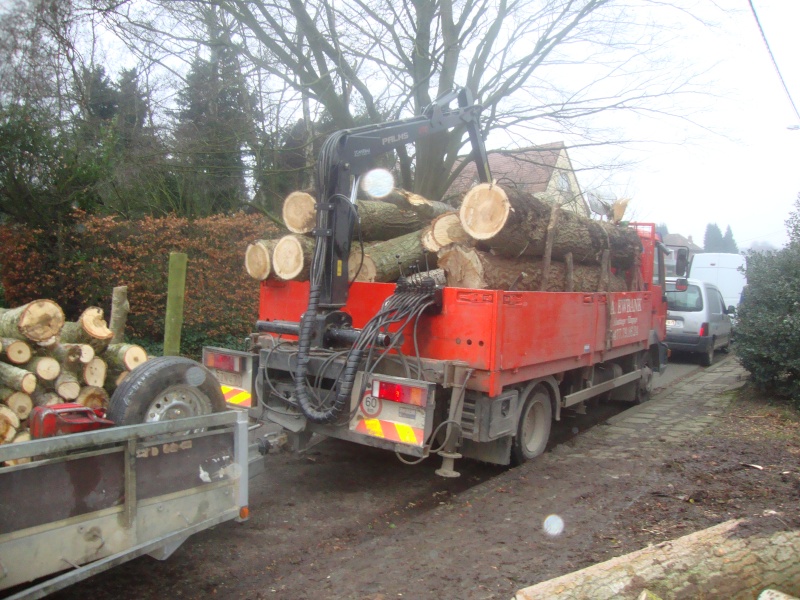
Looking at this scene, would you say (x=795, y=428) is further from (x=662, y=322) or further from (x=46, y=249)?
(x=46, y=249)

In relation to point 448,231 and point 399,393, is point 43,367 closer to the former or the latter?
point 399,393

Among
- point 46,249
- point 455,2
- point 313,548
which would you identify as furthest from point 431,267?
point 455,2

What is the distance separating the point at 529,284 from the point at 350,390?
2.34 metres

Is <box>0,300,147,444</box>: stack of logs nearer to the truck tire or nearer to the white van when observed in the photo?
the truck tire

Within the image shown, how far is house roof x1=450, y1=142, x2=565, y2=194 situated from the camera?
12523mm

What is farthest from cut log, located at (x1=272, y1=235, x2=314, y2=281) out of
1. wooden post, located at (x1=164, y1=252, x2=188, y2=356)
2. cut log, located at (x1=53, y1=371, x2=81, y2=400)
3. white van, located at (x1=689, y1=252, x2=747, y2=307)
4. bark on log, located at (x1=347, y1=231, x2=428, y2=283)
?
white van, located at (x1=689, y1=252, x2=747, y2=307)

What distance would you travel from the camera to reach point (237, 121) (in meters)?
12.6

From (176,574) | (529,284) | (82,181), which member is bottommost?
(176,574)

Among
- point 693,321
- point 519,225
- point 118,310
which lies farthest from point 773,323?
point 118,310

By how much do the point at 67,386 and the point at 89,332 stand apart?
664 millimetres

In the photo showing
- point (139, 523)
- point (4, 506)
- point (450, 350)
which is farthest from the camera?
point (450, 350)

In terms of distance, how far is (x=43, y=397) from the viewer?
4.41 metres

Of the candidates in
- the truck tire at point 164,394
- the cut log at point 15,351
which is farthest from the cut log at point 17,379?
the truck tire at point 164,394

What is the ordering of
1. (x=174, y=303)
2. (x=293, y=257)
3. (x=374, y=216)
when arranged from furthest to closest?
1. (x=174, y=303)
2. (x=374, y=216)
3. (x=293, y=257)
